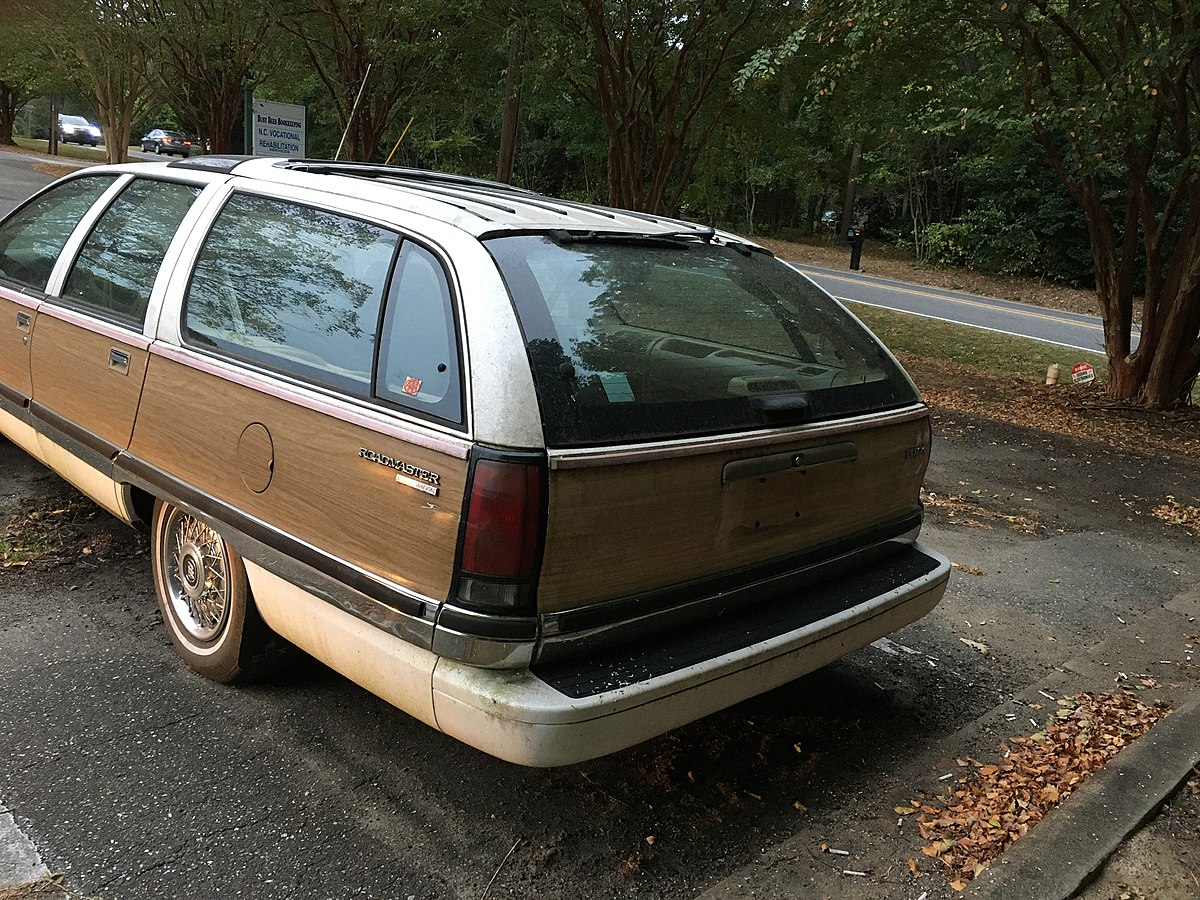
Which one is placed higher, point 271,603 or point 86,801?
point 271,603

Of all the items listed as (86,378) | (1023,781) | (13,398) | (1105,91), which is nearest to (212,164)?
(86,378)

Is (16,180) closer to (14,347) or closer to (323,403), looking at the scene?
(14,347)

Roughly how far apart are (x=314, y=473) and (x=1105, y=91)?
25.9 feet

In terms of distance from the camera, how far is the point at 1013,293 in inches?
1046

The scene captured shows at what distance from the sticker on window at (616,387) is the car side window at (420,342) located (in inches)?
15.3

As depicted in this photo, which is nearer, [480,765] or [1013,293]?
[480,765]

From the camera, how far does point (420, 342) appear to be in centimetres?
263

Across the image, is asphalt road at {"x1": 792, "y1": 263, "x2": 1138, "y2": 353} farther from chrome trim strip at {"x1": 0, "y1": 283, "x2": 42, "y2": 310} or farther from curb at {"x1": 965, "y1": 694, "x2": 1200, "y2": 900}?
chrome trim strip at {"x1": 0, "y1": 283, "x2": 42, "y2": 310}

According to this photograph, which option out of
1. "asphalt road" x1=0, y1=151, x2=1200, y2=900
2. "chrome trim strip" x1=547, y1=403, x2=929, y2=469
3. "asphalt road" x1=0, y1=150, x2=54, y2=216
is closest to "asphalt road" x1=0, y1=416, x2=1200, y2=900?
"asphalt road" x1=0, y1=151, x2=1200, y2=900

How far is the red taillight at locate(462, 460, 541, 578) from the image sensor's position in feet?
7.68

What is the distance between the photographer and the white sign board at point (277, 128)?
14.2m

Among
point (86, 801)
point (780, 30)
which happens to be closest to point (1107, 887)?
point (86, 801)

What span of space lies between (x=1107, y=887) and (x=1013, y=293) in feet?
86.7

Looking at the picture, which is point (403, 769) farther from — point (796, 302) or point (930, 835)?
point (796, 302)
